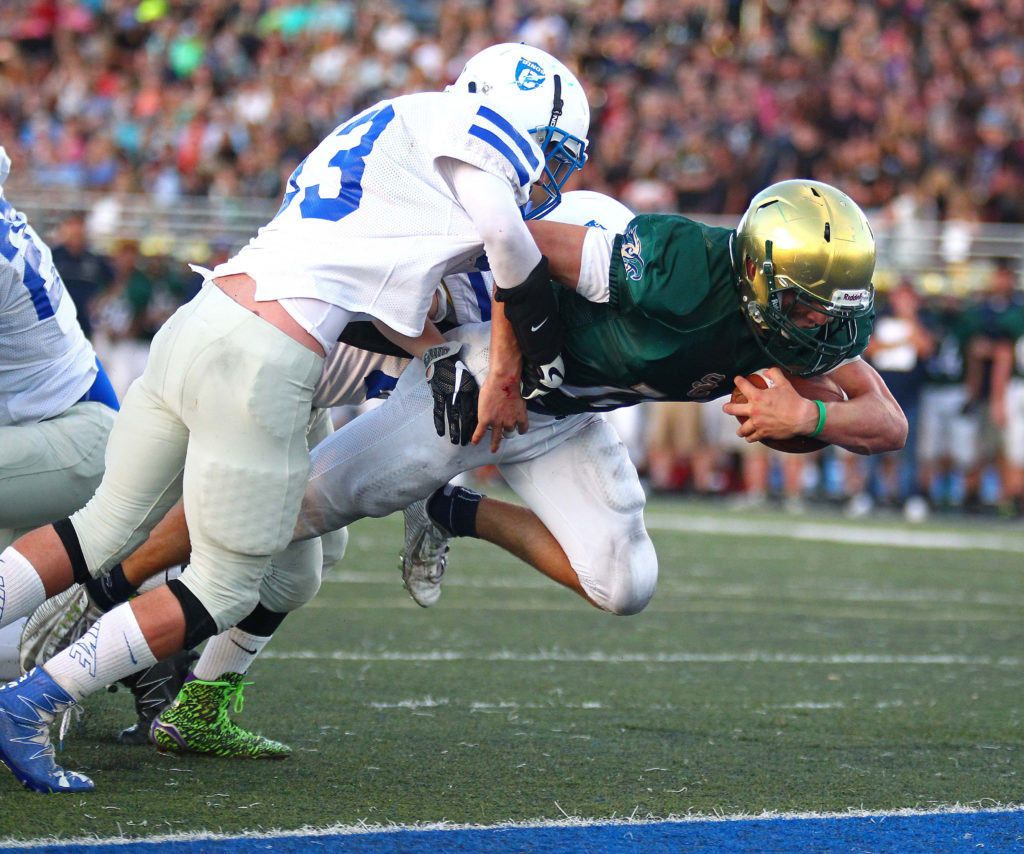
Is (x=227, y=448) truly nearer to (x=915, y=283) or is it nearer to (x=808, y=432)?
(x=808, y=432)

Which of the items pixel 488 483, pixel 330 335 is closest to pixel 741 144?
pixel 488 483

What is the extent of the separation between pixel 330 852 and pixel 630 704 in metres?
1.71

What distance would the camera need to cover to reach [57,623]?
3305mm

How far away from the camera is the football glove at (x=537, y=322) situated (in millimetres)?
2947

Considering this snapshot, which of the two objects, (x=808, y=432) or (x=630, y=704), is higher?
(x=808, y=432)

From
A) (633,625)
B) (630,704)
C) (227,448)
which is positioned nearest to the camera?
(227,448)

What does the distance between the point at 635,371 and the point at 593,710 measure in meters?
1.19

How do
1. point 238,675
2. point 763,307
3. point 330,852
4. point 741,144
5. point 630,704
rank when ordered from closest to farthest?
point 330,852, point 763,307, point 238,675, point 630,704, point 741,144

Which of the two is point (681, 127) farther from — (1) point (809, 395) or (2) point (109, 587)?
(2) point (109, 587)

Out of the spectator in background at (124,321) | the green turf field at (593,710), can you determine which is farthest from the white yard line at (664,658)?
the spectator in background at (124,321)

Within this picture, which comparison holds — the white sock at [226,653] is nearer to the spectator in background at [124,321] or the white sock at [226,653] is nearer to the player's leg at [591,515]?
the player's leg at [591,515]

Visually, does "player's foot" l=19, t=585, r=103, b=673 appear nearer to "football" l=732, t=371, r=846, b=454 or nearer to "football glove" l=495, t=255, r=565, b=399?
"football glove" l=495, t=255, r=565, b=399

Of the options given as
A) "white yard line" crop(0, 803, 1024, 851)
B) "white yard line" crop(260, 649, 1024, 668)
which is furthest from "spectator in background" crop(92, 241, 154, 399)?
"white yard line" crop(0, 803, 1024, 851)

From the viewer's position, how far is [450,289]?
11.4ft
